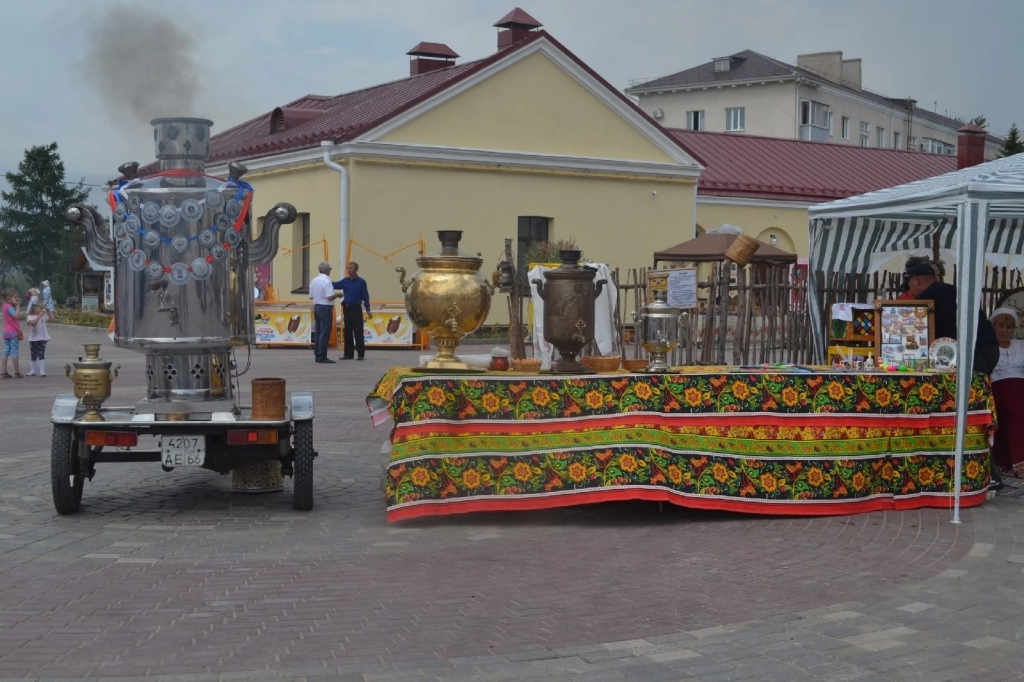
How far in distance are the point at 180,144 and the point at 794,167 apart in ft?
109

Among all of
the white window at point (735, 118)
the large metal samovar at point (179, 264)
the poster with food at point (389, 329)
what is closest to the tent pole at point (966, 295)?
the large metal samovar at point (179, 264)

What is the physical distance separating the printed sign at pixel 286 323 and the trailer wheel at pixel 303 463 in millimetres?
18811

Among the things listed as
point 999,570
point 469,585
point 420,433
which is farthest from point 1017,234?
point 469,585

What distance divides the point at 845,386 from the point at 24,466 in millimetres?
6753

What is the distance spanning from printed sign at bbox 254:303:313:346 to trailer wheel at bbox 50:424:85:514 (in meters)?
18.8

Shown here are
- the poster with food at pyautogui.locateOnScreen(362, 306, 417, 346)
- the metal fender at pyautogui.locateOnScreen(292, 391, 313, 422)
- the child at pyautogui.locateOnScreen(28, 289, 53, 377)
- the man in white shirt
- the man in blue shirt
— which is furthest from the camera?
the poster with food at pyautogui.locateOnScreen(362, 306, 417, 346)

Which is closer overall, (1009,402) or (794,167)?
(1009,402)

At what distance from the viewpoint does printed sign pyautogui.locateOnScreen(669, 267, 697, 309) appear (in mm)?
16922

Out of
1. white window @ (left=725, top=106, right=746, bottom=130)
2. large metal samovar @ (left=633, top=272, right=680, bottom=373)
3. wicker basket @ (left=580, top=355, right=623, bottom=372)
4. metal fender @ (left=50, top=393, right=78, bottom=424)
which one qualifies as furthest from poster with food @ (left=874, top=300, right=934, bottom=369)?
white window @ (left=725, top=106, right=746, bottom=130)

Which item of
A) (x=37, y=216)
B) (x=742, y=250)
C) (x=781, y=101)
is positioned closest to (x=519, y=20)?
(x=742, y=250)

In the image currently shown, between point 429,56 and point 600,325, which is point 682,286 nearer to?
point 600,325

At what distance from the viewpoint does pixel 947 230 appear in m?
13.0

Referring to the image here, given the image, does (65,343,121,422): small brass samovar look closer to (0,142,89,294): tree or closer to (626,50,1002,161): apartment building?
(626,50,1002,161): apartment building

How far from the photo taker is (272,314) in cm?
2719
